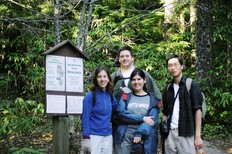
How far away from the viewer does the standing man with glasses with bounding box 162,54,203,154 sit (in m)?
3.73

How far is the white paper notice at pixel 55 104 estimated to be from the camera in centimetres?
363

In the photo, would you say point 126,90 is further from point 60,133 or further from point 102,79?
point 60,133

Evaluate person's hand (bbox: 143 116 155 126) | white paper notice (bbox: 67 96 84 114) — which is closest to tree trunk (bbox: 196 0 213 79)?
person's hand (bbox: 143 116 155 126)

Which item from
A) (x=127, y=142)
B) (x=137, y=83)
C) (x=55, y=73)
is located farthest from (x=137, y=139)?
(x=55, y=73)

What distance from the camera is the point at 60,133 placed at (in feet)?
12.9

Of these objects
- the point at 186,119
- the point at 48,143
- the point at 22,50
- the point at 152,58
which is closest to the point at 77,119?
the point at 48,143

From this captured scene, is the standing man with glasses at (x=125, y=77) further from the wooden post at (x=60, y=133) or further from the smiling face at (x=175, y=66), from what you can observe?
the wooden post at (x=60, y=133)

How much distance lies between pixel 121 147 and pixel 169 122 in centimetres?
68

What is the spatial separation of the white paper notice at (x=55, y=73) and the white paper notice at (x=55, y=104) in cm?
10

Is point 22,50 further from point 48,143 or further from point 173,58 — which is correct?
point 173,58

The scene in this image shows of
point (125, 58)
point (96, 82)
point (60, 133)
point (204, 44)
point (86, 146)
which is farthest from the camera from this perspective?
point (204, 44)

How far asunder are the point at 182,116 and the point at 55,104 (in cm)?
152

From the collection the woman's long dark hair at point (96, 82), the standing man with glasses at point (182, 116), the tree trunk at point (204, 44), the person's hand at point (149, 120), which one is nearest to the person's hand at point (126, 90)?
the woman's long dark hair at point (96, 82)

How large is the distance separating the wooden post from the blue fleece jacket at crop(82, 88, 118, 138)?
11.3 inches
